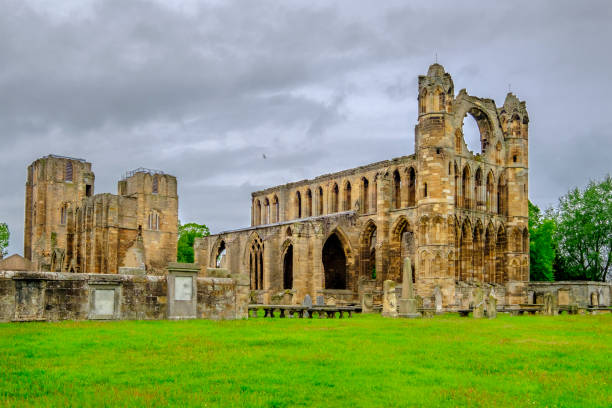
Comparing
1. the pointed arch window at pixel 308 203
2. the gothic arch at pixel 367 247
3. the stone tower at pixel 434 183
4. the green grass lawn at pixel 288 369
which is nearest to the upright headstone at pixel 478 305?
the stone tower at pixel 434 183

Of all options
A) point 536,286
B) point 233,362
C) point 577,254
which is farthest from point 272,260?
point 233,362

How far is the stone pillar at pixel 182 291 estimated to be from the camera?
18.5 m

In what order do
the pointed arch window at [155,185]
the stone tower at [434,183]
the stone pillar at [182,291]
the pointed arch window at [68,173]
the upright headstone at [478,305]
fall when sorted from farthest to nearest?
the pointed arch window at [68,173]
the pointed arch window at [155,185]
the stone tower at [434,183]
the upright headstone at [478,305]
the stone pillar at [182,291]

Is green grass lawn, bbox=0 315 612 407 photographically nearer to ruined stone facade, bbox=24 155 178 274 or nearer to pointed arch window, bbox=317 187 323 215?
ruined stone facade, bbox=24 155 178 274

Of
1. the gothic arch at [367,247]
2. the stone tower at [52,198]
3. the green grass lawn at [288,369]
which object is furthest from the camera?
the stone tower at [52,198]

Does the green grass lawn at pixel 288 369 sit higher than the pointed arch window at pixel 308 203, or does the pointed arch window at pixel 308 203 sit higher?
the pointed arch window at pixel 308 203

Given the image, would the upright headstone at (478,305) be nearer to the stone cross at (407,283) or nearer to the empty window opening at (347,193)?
the stone cross at (407,283)

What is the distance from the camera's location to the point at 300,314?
27.3 metres

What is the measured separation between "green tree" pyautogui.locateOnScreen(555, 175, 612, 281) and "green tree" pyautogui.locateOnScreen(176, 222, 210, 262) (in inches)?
1499

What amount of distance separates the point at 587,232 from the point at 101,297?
4878cm

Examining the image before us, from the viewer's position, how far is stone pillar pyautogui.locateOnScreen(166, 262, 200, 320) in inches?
728

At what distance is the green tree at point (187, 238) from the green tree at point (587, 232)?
38068mm

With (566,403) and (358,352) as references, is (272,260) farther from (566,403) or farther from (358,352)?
(566,403)

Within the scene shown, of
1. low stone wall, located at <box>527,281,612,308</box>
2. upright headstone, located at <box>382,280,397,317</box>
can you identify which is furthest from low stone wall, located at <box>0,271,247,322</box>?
low stone wall, located at <box>527,281,612,308</box>
